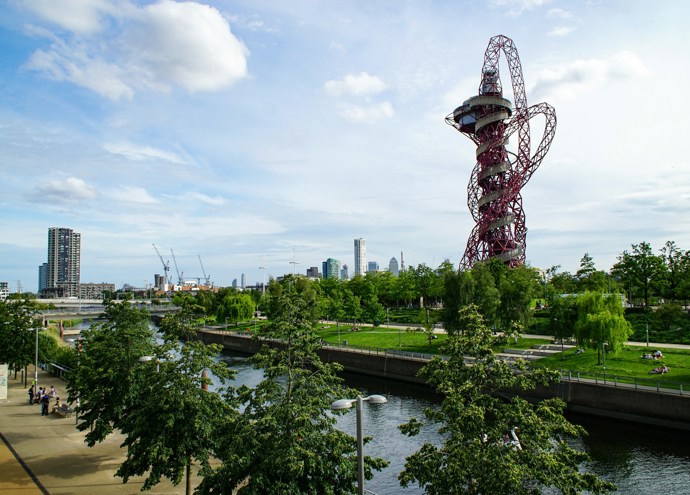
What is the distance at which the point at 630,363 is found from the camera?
148 feet

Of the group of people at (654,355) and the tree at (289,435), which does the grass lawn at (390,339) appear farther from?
the tree at (289,435)

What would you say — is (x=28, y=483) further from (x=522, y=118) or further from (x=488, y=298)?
(x=522, y=118)

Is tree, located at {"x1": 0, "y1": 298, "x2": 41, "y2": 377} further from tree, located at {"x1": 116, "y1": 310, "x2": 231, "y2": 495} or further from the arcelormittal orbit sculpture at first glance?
the arcelormittal orbit sculpture

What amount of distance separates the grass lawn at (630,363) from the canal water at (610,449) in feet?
18.2

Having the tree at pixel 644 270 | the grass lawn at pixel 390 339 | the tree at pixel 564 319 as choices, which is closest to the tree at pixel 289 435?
the tree at pixel 564 319

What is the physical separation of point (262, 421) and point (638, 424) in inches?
1203

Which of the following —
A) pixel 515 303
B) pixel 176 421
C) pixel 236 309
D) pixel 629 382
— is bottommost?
pixel 629 382

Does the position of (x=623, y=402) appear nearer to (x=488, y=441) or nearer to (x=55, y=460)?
(x=488, y=441)

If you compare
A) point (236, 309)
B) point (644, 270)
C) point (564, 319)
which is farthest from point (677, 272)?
point (236, 309)

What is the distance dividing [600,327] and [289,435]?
37407 mm

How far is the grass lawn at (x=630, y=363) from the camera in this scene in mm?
40750

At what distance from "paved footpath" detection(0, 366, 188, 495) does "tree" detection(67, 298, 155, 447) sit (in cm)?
147

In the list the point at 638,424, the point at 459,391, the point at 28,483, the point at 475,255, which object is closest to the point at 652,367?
the point at 638,424

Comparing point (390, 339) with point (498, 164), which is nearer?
point (390, 339)
